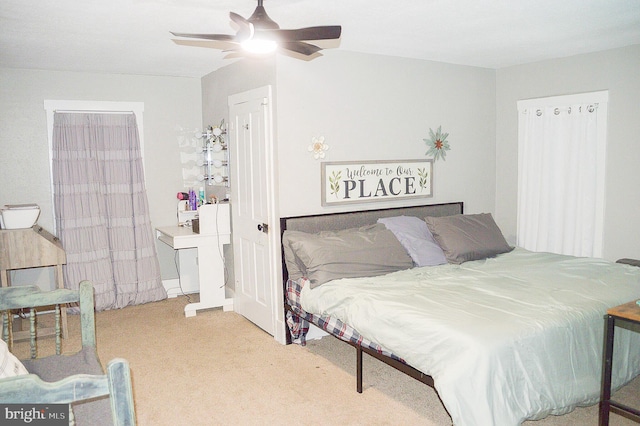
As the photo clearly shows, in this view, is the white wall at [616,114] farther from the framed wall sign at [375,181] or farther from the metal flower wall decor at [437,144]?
Result: the framed wall sign at [375,181]

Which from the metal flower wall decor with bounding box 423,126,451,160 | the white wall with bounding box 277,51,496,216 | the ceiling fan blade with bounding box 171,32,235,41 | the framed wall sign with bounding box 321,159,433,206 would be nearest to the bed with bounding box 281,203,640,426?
the framed wall sign with bounding box 321,159,433,206


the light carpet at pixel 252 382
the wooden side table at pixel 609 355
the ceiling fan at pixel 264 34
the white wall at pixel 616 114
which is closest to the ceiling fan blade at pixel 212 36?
the ceiling fan at pixel 264 34

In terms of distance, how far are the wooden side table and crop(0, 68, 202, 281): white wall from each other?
4.20 metres

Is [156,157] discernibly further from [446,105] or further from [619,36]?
[619,36]

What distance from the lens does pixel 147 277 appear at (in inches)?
205

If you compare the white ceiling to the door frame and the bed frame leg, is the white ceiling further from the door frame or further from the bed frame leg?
the bed frame leg

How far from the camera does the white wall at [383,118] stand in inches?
155

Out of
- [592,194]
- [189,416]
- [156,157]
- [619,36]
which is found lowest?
[189,416]

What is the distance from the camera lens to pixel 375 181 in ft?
14.4

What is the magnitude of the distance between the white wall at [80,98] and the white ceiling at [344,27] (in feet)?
0.88

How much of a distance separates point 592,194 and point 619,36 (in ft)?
4.31

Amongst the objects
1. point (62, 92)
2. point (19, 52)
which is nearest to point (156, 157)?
point (62, 92)

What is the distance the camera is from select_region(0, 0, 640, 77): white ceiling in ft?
9.44

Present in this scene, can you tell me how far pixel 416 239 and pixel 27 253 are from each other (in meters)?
3.15
